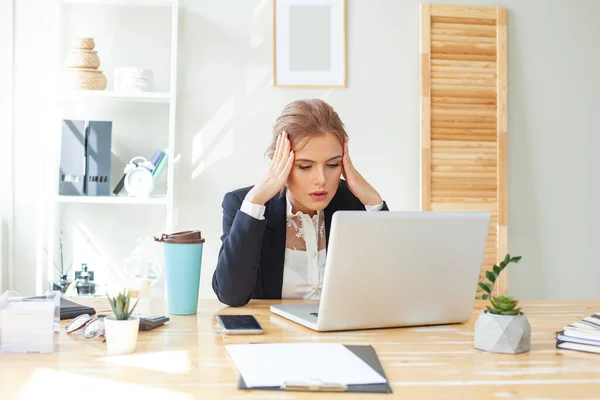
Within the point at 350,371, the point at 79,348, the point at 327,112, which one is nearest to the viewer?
→ the point at 350,371

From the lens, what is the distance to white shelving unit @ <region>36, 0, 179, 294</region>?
3365mm

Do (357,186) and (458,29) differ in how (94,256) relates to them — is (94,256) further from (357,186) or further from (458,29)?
(458,29)

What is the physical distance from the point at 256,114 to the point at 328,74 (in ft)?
1.39

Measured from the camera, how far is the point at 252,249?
6.37ft

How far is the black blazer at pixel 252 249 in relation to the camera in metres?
1.89

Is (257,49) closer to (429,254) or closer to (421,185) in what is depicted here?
(421,185)

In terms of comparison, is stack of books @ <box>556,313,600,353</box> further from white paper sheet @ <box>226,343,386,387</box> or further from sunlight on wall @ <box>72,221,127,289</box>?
sunlight on wall @ <box>72,221,127,289</box>

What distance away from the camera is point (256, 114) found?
346 centimetres

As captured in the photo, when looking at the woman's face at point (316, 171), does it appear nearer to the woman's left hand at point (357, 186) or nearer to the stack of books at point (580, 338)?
the woman's left hand at point (357, 186)

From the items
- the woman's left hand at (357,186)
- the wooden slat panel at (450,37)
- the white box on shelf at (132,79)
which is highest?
the wooden slat panel at (450,37)

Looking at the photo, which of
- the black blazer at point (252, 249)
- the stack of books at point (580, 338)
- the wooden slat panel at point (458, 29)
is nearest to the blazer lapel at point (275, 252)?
the black blazer at point (252, 249)

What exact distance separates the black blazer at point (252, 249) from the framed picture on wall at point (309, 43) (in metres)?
1.20

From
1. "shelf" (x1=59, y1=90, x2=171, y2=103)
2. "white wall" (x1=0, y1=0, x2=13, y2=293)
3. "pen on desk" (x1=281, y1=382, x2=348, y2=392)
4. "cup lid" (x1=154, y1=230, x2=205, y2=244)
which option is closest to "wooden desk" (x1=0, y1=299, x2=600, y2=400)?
"pen on desk" (x1=281, y1=382, x2=348, y2=392)

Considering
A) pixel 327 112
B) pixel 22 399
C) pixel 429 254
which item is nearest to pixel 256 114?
pixel 327 112
